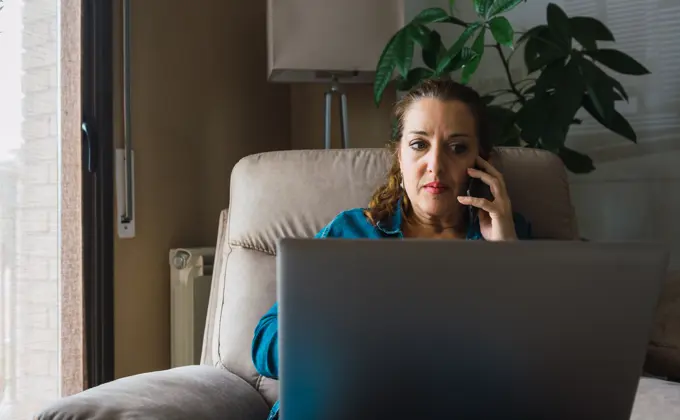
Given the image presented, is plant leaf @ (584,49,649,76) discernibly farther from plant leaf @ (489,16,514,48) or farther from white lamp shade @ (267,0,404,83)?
white lamp shade @ (267,0,404,83)

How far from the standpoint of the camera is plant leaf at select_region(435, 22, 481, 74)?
6.19 ft

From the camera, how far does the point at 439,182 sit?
142 cm

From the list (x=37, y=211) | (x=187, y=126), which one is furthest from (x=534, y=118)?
(x=37, y=211)

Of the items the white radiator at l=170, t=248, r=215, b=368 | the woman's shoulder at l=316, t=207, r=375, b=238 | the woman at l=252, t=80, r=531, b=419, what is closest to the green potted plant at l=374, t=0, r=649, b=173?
the woman at l=252, t=80, r=531, b=419

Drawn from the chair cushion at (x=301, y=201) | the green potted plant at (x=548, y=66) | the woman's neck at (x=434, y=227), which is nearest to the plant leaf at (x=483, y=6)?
the green potted plant at (x=548, y=66)

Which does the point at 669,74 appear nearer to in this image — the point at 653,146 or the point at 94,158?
the point at 653,146

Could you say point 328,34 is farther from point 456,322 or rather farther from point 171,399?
point 456,322

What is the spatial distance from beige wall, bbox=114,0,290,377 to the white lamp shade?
353 millimetres

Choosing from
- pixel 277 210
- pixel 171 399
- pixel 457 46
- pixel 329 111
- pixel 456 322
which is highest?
pixel 457 46

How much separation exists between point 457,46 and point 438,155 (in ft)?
2.08

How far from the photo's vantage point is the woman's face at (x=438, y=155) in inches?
55.7

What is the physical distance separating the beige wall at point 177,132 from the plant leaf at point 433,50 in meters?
0.80

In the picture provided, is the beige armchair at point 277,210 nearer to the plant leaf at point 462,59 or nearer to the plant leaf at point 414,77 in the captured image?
the plant leaf at point 462,59

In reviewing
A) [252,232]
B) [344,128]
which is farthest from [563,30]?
[252,232]
